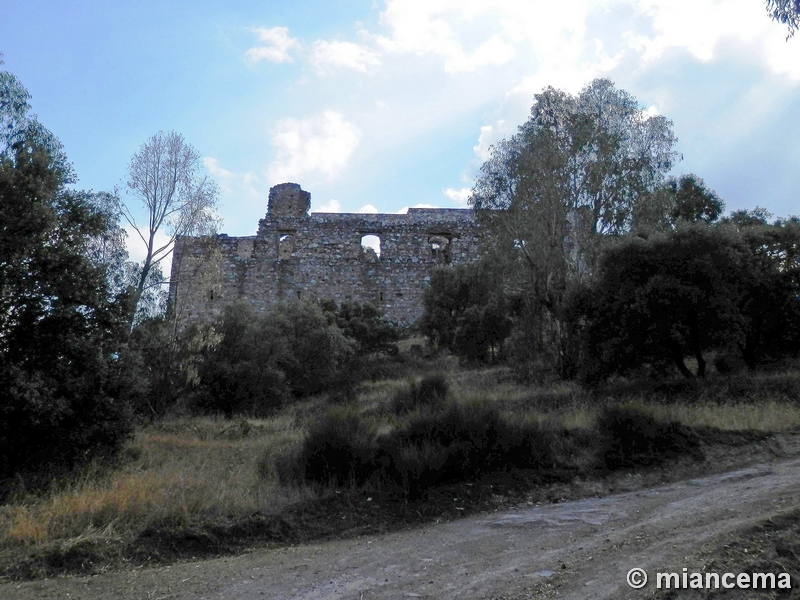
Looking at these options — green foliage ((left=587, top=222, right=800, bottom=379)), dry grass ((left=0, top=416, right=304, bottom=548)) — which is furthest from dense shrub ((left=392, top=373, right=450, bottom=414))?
green foliage ((left=587, top=222, right=800, bottom=379))

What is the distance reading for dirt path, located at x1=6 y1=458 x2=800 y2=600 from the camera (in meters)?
4.98

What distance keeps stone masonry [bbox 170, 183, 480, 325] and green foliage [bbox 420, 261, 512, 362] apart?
14.1 ft

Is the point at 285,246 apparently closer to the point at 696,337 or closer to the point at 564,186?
the point at 564,186

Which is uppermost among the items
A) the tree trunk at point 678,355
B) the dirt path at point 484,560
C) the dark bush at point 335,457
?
the tree trunk at point 678,355

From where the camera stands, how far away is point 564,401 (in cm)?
1327

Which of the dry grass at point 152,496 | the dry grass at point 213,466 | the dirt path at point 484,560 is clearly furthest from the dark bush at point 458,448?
the dry grass at point 152,496

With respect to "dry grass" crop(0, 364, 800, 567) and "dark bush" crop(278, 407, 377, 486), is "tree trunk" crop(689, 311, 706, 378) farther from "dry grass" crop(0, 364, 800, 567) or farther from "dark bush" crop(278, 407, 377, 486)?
"dark bush" crop(278, 407, 377, 486)

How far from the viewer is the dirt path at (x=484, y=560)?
4.98 m

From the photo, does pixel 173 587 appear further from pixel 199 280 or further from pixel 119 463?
pixel 199 280

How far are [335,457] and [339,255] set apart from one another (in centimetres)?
2000

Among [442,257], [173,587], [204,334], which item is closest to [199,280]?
[204,334]

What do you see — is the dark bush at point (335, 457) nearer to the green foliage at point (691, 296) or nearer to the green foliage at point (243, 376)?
the green foliage at point (691, 296)

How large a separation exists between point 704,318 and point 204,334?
38.3 feet

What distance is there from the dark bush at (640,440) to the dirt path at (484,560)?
63.5 inches
